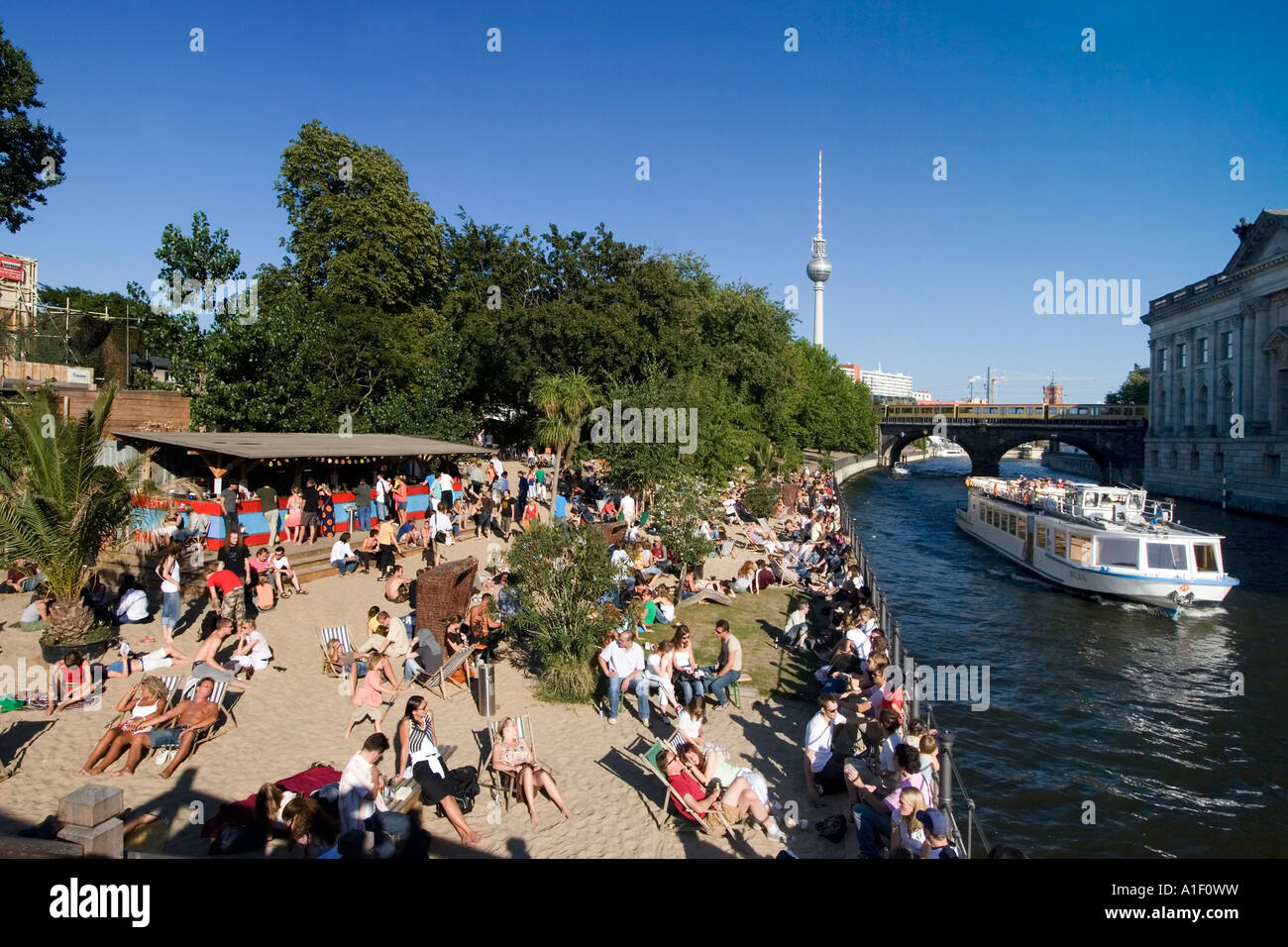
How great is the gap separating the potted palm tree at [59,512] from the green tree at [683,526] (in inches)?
456

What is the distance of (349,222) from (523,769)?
39.3m

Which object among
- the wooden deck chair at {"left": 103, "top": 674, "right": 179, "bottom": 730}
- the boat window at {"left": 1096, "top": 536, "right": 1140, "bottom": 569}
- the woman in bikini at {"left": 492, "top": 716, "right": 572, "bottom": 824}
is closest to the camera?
the woman in bikini at {"left": 492, "top": 716, "right": 572, "bottom": 824}

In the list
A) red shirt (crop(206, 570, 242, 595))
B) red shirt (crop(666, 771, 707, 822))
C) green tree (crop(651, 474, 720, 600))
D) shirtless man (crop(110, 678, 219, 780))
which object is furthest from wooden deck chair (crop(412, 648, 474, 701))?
green tree (crop(651, 474, 720, 600))

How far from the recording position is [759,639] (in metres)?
16.5

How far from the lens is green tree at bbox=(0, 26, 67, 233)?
1212 inches

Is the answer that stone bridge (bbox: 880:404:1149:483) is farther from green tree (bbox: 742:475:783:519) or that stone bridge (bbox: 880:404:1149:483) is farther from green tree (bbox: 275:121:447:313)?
green tree (bbox: 275:121:447:313)

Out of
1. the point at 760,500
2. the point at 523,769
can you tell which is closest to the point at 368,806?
the point at 523,769

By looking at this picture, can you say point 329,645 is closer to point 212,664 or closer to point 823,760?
point 212,664

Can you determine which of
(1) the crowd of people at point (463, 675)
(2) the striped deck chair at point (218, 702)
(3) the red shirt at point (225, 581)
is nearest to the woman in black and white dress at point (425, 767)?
(1) the crowd of people at point (463, 675)

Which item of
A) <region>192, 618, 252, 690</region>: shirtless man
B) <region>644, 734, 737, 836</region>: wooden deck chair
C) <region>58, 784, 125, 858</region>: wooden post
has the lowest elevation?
<region>644, 734, 737, 836</region>: wooden deck chair

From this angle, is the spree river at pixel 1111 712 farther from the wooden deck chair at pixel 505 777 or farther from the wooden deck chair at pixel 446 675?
the wooden deck chair at pixel 446 675

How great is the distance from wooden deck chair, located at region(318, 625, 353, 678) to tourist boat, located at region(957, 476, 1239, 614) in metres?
22.7

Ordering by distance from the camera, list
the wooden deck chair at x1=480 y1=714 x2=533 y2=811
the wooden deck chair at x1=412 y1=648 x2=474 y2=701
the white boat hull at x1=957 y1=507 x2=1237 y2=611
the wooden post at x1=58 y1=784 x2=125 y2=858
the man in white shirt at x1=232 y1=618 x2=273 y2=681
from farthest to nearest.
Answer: the white boat hull at x1=957 y1=507 x2=1237 y2=611 → the wooden deck chair at x1=412 y1=648 x2=474 y2=701 → the man in white shirt at x1=232 y1=618 x2=273 y2=681 → the wooden deck chair at x1=480 y1=714 x2=533 y2=811 → the wooden post at x1=58 y1=784 x2=125 y2=858
